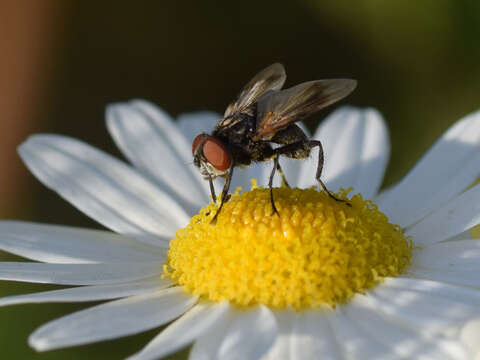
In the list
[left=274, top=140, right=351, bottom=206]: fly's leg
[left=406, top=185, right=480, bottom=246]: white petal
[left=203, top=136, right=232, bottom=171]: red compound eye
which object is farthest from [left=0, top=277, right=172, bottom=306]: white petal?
[left=406, top=185, right=480, bottom=246]: white petal

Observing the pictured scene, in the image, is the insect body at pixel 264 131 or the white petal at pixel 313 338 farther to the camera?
the insect body at pixel 264 131

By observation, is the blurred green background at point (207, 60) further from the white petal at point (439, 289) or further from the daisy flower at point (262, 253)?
the white petal at point (439, 289)

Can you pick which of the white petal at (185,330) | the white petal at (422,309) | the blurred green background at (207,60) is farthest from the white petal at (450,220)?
the blurred green background at (207,60)

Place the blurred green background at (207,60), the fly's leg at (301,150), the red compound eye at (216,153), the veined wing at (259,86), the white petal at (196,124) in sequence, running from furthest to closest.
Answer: the blurred green background at (207,60), the white petal at (196,124), the veined wing at (259,86), the fly's leg at (301,150), the red compound eye at (216,153)

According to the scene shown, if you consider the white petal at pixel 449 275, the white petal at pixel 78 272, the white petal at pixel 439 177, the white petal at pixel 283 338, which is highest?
the white petal at pixel 78 272

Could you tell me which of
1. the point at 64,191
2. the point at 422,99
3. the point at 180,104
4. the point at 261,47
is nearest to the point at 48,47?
the point at 180,104

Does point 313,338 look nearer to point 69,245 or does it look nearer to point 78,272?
point 78,272

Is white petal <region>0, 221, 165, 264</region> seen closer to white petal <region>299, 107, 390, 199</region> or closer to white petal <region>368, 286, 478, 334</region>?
white petal <region>299, 107, 390, 199</region>

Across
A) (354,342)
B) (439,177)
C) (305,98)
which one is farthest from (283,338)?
(439,177)

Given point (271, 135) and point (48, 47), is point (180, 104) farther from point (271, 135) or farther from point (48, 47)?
point (271, 135)
